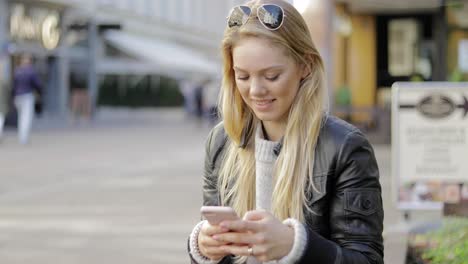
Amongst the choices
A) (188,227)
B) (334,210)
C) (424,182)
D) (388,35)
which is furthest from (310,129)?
(388,35)

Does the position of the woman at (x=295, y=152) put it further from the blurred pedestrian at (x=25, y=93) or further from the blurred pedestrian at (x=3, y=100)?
the blurred pedestrian at (x=25, y=93)

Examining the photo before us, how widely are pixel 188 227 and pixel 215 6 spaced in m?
54.0

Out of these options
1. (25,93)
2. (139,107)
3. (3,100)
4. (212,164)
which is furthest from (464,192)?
(139,107)

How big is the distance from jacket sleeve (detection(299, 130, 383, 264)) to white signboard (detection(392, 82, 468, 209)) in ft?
18.8

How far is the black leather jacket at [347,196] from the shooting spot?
2328mm

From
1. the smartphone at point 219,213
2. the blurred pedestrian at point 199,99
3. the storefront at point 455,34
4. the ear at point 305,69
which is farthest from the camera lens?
the blurred pedestrian at point 199,99

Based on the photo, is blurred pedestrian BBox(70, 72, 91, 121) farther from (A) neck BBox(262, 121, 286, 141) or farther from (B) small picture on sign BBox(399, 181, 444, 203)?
(A) neck BBox(262, 121, 286, 141)

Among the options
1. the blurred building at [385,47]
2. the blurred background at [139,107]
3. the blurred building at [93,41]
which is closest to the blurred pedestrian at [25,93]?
the blurred background at [139,107]

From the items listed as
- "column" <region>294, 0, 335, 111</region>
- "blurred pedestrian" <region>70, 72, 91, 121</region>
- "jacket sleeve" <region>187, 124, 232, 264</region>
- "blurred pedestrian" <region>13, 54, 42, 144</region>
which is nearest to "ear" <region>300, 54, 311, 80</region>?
"jacket sleeve" <region>187, 124, 232, 264</region>

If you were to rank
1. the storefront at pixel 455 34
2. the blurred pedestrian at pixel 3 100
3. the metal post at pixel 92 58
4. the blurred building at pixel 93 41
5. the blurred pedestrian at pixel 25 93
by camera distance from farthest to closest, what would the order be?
the metal post at pixel 92 58 → the blurred building at pixel 93 41 → the storefront at pixel 455 34 → the blurred pedestrian at pixel 25 93 → the blurred pedestrian at pixel 3 100

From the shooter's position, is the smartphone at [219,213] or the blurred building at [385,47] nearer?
the smartphone at [219,213]

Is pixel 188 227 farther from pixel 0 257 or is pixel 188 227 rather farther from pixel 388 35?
pixel 388 35

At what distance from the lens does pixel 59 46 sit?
34.9m

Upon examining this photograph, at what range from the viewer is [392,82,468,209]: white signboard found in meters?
8.02
